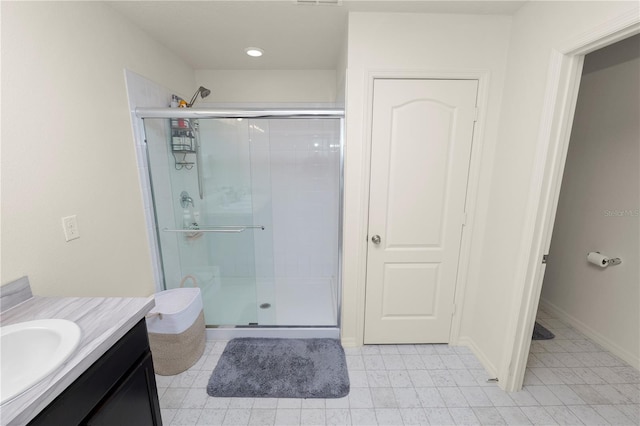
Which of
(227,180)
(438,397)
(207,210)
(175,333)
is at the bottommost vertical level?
(438,397)

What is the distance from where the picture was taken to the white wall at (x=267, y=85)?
260 centimetres

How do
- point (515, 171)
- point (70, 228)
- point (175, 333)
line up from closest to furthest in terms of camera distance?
1. point (70, 228)
2. point (515, 171)
3. point (175, 333)

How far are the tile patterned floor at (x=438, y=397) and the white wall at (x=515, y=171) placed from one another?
0.74 feet

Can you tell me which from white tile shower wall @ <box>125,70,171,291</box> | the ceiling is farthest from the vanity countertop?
the ceiling

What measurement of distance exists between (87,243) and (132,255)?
0.36 meters

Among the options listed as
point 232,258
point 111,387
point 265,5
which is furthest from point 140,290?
point 265,5

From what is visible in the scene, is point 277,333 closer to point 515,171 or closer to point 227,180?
point 227,180

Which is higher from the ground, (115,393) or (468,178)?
(468,178)

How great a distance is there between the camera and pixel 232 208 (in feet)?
7.20

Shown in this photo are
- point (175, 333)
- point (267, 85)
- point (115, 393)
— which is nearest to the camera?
point (115, 393)

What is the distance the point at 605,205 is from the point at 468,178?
1.21m

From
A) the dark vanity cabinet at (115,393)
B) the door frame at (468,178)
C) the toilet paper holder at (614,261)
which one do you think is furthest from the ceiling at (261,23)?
the toilet paper holder at (614,261)

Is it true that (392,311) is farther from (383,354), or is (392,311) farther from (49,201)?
(49,201)

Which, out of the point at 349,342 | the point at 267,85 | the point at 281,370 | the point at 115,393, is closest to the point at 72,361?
the point at 115,393
